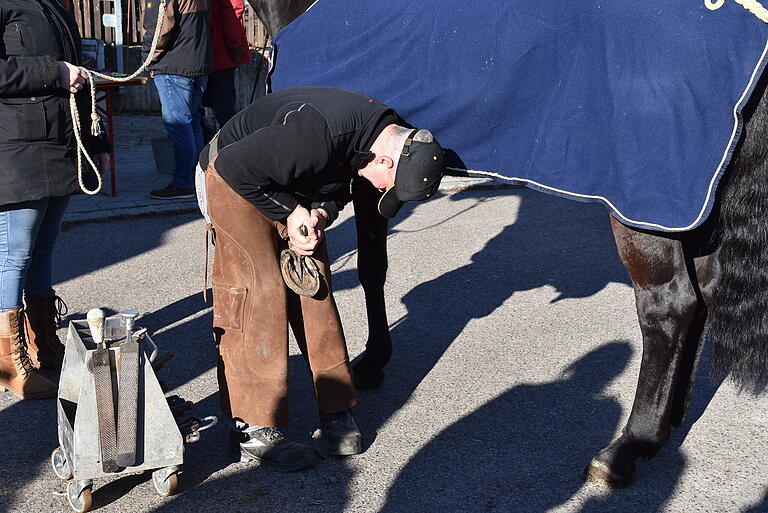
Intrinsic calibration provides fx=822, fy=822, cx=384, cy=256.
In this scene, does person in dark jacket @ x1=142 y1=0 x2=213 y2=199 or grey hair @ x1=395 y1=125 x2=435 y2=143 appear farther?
person in dark jacket @ x1=142 y1=0 x2=213 y2=199

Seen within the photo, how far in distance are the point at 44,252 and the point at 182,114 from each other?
300 cm

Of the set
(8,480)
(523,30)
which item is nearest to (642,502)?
(523,30)

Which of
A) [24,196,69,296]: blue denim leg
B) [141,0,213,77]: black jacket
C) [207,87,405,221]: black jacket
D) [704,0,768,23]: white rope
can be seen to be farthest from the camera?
[141,0,213,77]: black jacket

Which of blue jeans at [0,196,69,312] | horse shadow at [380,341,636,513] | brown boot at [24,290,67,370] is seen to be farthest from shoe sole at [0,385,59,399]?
Answer: horse shadow at [380,341,636,513]

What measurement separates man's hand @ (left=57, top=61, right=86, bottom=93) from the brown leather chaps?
0.81 metres

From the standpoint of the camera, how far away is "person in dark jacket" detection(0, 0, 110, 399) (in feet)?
10.3

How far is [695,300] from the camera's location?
2768 mm

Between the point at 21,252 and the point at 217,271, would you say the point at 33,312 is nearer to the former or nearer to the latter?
the point at 21,252

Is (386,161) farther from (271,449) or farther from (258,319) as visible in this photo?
(271,449)

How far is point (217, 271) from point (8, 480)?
101 cm

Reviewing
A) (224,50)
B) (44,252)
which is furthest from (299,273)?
(224,50)

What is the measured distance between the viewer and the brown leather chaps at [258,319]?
2834mm

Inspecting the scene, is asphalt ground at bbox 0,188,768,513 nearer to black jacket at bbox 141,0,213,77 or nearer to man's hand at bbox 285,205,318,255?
man's hand at bbox 285,205,318,255

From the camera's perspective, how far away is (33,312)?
3594 mm
